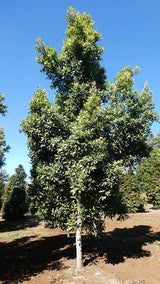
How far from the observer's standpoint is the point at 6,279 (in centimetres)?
711

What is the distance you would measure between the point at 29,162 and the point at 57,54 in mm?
6076

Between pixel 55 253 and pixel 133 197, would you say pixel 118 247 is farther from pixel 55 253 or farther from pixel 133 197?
pixel 133 197

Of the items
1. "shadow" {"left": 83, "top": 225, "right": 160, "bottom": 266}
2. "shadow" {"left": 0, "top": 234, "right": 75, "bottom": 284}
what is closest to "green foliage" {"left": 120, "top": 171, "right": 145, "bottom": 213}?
"shadow" {"left": 83, "top": 225, "right": 160, "bottom": 266}

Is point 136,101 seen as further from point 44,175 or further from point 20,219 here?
point 20,219

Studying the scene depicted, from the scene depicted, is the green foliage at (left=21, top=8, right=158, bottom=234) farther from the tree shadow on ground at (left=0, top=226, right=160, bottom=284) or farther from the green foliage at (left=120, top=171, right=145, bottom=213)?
the green foliage at (left=120, top=171, right=145, bottom=213)

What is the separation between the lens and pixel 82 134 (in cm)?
691

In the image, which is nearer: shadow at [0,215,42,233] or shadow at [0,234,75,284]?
shadow at [0,234,75,284]

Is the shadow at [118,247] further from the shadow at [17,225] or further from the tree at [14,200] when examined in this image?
the tree at [14,200]

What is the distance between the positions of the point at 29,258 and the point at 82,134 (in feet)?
25.9

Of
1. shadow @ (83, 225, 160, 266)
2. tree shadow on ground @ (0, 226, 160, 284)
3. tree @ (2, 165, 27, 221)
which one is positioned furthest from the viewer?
tree @ (2, 165, 27, 221)

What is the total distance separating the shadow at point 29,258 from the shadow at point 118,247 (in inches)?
46.9

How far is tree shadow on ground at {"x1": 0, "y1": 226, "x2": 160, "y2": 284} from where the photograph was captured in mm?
7945

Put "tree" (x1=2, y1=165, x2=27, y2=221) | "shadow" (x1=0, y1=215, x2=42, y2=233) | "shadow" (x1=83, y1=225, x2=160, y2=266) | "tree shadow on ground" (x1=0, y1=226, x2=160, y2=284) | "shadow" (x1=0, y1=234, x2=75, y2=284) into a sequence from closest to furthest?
"shadow" (x1=0, y1=234, x2=75, y2=284) → "tree shadow on ground" (x1=0, y1=226, x2=160, y2=284) → "shadow" (x1=83, y1=225, x2=160, y2=266) → "shadow" (x1=0, y1=215, x2=42, y2=233) → "tree" (x1=2, y1=165, x2=27, y2=221)

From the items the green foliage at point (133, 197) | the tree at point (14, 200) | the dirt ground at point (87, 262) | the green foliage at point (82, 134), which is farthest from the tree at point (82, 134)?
the tree at point (14, 200)
